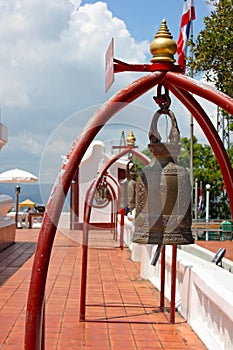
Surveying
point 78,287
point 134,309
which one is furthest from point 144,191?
point 78,287

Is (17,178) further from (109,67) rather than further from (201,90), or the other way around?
(201,90)

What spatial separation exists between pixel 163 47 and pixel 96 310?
4306 mm

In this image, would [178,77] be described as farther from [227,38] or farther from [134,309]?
[227,38]

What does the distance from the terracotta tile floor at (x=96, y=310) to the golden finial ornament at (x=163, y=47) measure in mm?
3113

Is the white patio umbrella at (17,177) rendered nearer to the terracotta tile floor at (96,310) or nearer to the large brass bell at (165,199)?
the terracotta tile floor at (96,310)

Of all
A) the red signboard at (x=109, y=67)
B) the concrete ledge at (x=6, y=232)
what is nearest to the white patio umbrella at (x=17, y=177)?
the concrete ledge at (x=6, y=232)

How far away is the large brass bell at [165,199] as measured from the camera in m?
3.94

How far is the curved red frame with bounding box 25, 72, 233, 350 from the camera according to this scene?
131 inches

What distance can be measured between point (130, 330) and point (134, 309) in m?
1.07

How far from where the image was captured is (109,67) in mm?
A: 4219

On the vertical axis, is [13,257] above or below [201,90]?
below

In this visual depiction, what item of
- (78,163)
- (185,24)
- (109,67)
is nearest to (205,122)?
(109,67)

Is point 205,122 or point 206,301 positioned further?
point 206,301

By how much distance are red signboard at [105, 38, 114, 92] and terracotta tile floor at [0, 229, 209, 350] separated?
9.29 feet
